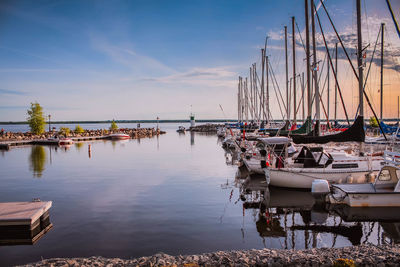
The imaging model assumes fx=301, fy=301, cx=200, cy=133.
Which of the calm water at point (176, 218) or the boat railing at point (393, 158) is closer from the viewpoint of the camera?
the calm water at point (176, 218)

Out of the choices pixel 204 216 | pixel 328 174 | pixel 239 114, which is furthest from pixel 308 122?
pixel 239 114

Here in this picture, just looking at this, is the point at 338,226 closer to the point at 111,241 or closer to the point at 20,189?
the point at 111,241

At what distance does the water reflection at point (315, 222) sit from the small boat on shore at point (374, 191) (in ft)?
1.19

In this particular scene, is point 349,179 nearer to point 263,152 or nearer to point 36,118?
point 263,152

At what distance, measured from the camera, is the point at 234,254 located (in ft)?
28.5

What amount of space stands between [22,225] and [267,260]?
29.8ft

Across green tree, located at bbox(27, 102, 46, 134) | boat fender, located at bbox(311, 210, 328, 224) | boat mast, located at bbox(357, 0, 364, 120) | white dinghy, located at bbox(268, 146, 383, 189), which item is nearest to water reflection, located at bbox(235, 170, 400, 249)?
boat fender, located at bbox(311, 210, 328, 224)

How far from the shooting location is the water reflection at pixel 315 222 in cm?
1089

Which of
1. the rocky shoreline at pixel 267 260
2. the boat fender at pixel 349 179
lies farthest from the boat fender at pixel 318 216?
the boat fender at pixel 349 179

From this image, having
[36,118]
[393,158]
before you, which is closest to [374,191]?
[393,158]

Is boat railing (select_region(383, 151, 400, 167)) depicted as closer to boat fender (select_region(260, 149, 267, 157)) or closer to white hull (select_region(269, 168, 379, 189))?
white hull (select_region(269, 168, 379, 189))

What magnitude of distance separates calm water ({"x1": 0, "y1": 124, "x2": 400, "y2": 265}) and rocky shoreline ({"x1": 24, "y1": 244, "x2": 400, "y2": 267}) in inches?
52.2

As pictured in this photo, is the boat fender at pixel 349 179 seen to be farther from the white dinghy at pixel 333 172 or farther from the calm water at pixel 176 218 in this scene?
the calm water at pixel 176 218

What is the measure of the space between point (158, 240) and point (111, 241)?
166cm
